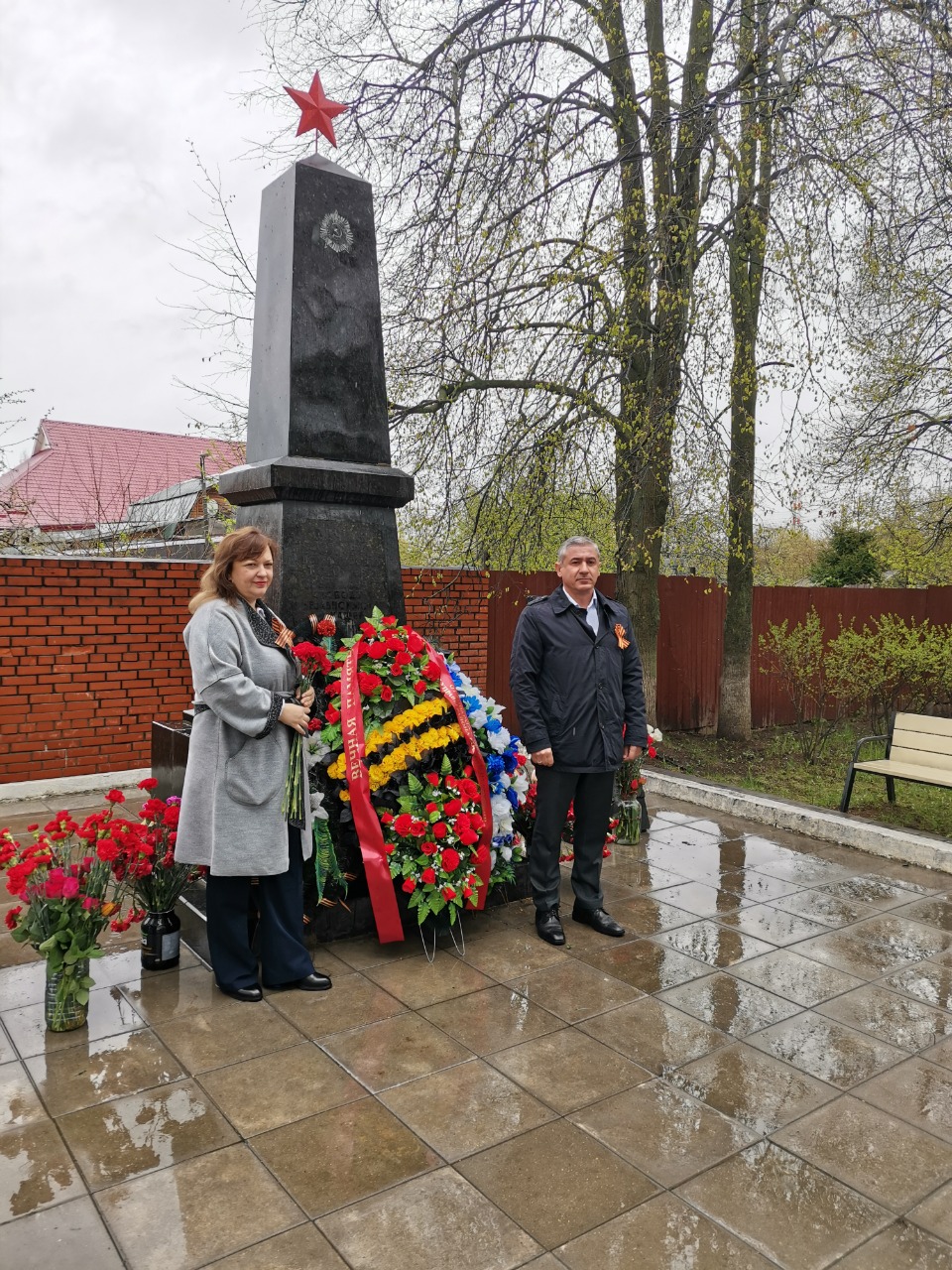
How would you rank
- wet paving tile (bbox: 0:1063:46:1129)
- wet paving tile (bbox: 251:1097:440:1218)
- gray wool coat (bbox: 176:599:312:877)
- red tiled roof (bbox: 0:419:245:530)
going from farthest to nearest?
red tiled roof (bbox: 0:419:245:530) → gray wool coat (bbox: 176:599:312:877) → wet paving tile (bbox: 0:1063:46:1129) → wet paving tile (bbox: 251:1097:440:1218)

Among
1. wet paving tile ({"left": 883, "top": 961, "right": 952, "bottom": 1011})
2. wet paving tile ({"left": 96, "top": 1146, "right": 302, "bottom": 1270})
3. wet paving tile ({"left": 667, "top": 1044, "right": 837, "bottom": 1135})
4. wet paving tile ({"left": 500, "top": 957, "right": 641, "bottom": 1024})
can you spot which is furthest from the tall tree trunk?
wet paving tile ({"left": 96, "top": 1146, "right": 302, "bottom": 1270})

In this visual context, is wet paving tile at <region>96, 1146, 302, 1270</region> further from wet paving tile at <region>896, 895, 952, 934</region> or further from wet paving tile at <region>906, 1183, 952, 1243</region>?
wet paving tile at <region>896, 895, 952, 934</region>

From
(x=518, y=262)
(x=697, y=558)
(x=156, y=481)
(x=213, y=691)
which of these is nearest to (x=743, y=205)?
(x=518, y=262)

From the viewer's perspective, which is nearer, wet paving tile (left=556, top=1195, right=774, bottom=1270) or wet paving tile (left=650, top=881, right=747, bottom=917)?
wet paving tile (left=556, top=1195, right=774, bottom=1270)

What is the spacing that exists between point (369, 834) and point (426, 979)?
1.95 feet

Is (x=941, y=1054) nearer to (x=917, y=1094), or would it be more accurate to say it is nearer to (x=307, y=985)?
(x=917, y=1094)

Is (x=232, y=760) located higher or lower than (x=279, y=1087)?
higher

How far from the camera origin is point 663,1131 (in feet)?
8.38

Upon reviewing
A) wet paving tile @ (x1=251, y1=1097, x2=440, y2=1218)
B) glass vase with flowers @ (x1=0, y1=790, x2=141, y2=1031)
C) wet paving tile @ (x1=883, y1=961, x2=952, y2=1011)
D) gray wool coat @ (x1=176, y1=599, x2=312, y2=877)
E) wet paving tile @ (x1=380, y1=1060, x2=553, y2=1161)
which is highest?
gray wool coat @ (x1=176, y1=599, x2=312, y2=877)

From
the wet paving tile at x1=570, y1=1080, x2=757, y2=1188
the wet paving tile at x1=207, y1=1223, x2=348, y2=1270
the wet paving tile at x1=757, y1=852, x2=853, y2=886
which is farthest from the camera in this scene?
the wet paving tile at x1=757, y1=852, x2=853, y2=886

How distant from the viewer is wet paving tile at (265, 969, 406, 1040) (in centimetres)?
316

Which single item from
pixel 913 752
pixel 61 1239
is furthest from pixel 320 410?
pixel 913 752

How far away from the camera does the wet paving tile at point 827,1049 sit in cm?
292

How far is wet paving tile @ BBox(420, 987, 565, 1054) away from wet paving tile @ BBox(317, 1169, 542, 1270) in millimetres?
751
